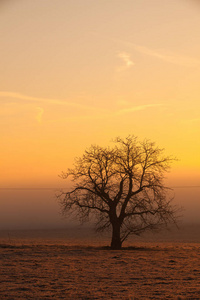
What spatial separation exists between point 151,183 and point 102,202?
3.54m

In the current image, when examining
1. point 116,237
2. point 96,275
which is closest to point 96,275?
point 96,275

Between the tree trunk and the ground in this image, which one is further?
the tree trunk

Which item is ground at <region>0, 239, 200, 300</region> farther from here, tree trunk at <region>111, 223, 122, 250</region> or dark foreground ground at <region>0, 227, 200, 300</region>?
tree trunk at <region>111, 223, 122, 250</region>

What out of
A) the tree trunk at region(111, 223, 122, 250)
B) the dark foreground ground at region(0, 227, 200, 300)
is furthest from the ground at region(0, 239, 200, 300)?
the tree trunk at region(111, 223, 122, 250)

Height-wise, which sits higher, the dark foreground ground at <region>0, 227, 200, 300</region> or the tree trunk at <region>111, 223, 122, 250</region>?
the tree trunk at <region>111, 223, 122, 250</region>

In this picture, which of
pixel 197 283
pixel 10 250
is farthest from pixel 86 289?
pixel 10 250

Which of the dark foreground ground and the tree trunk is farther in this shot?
the tree trunk

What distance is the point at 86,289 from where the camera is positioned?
1399cm

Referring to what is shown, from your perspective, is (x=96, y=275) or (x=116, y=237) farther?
(x=116, y=237)

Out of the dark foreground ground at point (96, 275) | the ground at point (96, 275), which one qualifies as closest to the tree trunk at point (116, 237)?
the ground at point (96, 275)

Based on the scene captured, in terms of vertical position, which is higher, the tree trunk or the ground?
the tree trunk

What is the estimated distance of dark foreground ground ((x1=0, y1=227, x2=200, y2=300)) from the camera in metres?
13.4

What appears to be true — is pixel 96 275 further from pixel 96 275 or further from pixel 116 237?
pixel 116 237

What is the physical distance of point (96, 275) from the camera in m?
16.6
